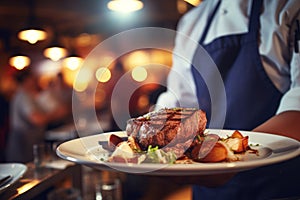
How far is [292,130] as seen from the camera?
3.38 ft

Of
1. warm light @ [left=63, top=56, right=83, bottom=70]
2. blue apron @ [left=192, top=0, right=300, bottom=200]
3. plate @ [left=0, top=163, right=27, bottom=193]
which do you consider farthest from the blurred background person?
plate @ [left=0, top=163, right=27, bottom=193]

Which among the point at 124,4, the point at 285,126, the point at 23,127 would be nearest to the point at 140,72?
the point at 23,127

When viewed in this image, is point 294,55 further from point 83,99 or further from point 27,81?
point 83,99

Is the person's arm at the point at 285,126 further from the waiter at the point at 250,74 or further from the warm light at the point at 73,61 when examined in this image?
the warm light at the point at 73,61

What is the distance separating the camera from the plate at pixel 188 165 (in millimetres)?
674

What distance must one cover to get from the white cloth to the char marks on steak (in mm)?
369

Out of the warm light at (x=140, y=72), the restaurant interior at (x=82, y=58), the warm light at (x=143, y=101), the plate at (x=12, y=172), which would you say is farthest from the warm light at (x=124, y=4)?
the warm light at (x=140, y=72)

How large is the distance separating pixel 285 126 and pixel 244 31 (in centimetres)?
53

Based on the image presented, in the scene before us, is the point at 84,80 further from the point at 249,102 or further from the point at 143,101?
the point at 249,102

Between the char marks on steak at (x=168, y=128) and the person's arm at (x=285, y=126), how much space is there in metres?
0.21

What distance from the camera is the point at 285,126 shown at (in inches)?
40.9

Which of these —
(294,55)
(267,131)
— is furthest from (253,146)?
(294,55)

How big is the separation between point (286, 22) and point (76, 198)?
3.14ft

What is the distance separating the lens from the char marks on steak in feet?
3.04
